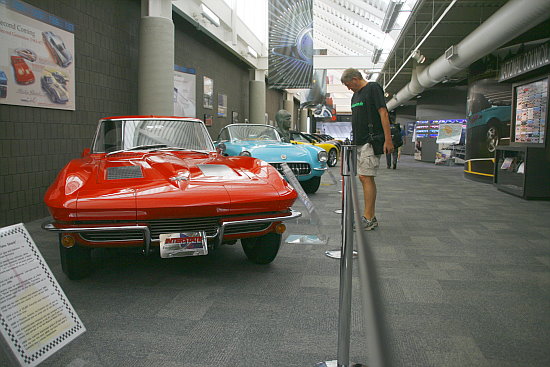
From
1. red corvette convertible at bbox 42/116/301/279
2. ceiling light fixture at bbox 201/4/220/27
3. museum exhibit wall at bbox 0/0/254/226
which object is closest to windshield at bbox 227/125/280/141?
museum exhibit wall at bbox 0/0/254/226

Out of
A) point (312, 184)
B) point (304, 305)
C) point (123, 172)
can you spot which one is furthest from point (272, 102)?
point (304, 305)

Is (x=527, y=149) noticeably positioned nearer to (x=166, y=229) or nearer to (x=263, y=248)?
(x=263, y=248)

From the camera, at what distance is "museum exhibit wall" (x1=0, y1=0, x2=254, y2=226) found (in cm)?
507

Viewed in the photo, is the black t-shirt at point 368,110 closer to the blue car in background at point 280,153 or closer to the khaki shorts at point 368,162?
the khaki shorts at point 368,162

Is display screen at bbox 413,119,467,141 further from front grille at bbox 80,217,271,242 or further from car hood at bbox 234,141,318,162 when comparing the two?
front grille at bbox 80,217,271,242

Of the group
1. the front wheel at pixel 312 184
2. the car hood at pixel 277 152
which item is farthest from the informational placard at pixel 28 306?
the front wheel at pixel 312 184

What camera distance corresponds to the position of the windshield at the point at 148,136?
402 centimetres

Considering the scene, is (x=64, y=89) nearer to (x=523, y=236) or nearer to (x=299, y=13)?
(x=523, y=236)

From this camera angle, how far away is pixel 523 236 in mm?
4617

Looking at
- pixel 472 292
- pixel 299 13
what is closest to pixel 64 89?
pixel 472 292

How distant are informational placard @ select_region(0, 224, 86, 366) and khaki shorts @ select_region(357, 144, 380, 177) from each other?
10.8 ft

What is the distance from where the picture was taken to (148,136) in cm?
411

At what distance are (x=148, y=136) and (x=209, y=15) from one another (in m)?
7.91

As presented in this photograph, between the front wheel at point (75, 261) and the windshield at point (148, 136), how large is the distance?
1237 mm
